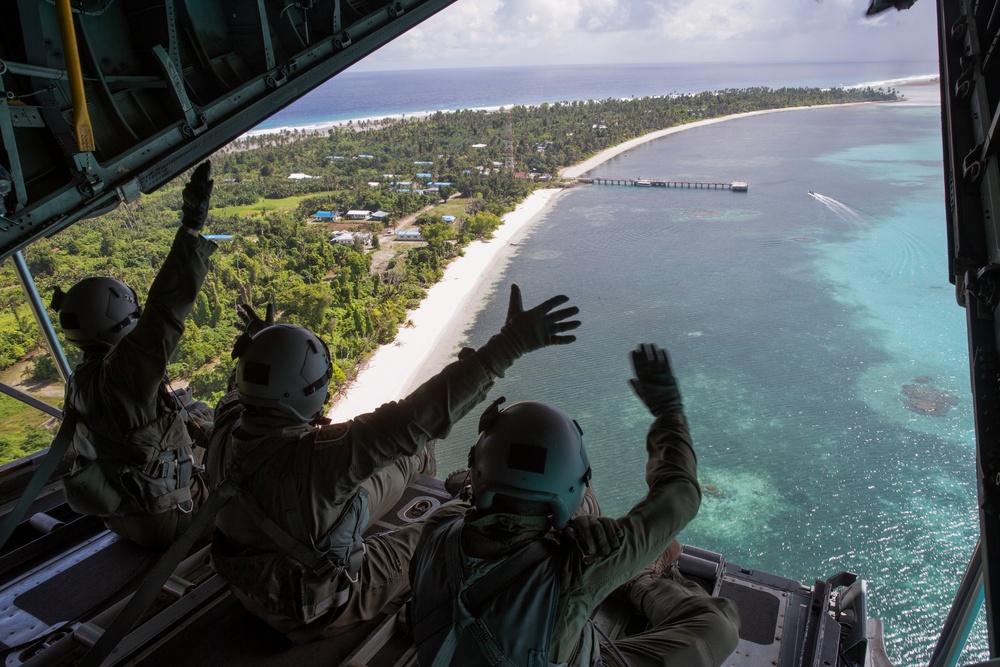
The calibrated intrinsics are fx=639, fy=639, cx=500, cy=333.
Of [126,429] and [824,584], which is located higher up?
[126,429]

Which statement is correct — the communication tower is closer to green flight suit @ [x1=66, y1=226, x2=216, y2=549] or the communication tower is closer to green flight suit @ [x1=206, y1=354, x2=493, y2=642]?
green flight suit @ [x1=66, y1=226, x2=216, y2=549]

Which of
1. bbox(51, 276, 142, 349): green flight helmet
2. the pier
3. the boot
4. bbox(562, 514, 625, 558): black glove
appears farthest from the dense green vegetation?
the pier

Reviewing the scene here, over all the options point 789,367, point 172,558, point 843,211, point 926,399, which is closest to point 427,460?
point 172,558

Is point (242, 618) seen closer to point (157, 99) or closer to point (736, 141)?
point (157, 99)

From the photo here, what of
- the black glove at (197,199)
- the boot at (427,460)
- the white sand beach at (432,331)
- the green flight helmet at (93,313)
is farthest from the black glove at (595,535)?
the white sand beach at (432,331)

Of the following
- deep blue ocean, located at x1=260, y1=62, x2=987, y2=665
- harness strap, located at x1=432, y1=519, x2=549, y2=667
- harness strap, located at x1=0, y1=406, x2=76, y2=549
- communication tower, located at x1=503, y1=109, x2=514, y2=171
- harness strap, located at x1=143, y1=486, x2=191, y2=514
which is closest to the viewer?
harness strap, located at x1=432, y1=519, x2=549, y2=667

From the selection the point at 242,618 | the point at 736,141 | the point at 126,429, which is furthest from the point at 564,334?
the point at 736,141
